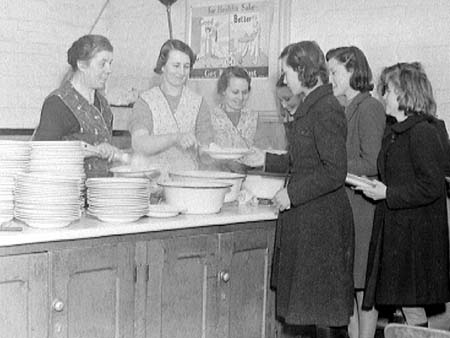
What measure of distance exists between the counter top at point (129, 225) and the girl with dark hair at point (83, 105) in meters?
0.51

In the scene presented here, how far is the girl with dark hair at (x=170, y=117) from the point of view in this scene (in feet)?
12.5

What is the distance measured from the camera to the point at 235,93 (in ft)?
14.6

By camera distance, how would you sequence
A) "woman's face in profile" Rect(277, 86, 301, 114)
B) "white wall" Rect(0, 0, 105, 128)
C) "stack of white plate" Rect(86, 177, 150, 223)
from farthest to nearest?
"white wall" Rect(0, 0, 105, 128) → "woman's face in profile" Rect(277, 86, 301, 114) → "stack of white plate" Rect(86, 177, 150, 223)

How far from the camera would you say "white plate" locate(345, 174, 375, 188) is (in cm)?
337

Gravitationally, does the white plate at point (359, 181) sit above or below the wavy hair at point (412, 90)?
below

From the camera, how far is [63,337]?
269cm

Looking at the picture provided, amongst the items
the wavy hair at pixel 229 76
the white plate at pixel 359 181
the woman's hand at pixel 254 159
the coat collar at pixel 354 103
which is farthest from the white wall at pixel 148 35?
the woman's hand at pixel 254 159

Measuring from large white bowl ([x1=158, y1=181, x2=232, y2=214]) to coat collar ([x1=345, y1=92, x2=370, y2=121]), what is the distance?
77 centimetres

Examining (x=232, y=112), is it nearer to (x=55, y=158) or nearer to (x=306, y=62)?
(x=306, y=62)

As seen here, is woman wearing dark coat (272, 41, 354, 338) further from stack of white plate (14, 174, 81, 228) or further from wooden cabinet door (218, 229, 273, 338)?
stack of white plate (14, 174, 81, 228)

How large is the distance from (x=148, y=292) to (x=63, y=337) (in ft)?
1.43

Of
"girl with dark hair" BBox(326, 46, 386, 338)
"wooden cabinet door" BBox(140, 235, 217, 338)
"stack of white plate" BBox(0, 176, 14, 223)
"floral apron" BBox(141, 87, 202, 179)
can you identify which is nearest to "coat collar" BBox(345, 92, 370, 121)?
"girl with dark hair" BBox(326, 46, 386, 338)

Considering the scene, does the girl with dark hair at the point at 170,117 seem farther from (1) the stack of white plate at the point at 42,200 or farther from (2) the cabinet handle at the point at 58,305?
(2) the cabinet handle at the point at 58,305

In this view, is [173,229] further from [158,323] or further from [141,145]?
[141,145]
